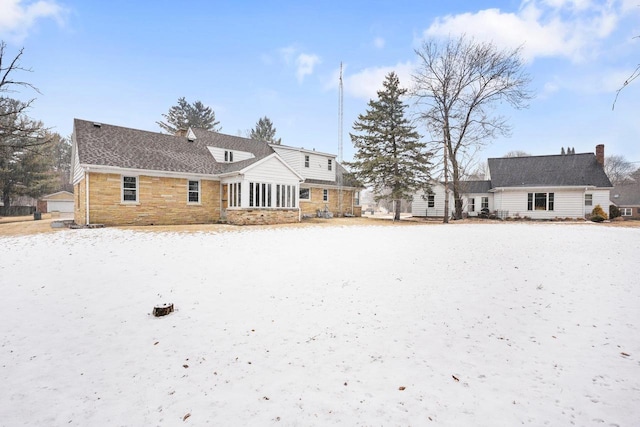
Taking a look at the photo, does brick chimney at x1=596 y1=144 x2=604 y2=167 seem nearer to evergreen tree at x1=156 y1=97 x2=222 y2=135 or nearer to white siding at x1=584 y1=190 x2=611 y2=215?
white siding at x1=584 y1=190 x2=611 y2=215

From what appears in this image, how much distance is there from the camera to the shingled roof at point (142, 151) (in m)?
16.2

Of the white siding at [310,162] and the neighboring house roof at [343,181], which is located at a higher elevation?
the white siding at [310,162]

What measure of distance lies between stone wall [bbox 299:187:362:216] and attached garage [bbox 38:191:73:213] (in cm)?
3400

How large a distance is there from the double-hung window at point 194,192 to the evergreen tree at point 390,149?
44.4 feet

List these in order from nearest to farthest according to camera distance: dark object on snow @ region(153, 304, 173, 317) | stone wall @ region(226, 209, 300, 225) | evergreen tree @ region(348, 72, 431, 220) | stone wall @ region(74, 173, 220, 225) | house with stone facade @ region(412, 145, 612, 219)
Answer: dark object on snow @ region(153, 304, 173, 317), stone wall @ region(74, 173, 220, 225), stone wall @ region(226, 209, 300, 225), evergreen tree @ region(348, 72, 431, 220), house with stone facade @ region(412, 145, 612, 219)

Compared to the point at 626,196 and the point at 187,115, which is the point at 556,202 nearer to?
the point at 626,196

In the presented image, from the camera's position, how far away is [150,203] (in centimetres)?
1695

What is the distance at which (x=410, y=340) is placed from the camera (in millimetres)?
3744

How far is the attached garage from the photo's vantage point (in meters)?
35.9

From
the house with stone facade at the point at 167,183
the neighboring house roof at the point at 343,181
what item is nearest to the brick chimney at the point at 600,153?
the neighboring house roof at the point at 343,181

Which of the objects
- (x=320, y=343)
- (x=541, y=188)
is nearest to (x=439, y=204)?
(x=541, y=188)

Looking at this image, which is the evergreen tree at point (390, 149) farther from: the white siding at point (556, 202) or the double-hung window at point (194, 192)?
the double-hung window at point (194, 192)

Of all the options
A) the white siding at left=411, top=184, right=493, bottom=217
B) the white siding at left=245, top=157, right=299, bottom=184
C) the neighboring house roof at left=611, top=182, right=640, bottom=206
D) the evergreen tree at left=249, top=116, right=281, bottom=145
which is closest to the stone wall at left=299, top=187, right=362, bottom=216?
the white siding at left=245, top=157, right=299, bottom=184

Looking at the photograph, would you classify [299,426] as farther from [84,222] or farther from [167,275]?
[84,222]
